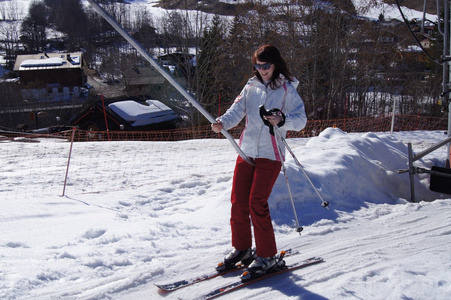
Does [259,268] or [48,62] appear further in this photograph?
[48,62]

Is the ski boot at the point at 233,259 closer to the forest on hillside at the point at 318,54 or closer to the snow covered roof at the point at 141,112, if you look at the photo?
the forest on hillside at the point at 318,54

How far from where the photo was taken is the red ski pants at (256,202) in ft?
10.3

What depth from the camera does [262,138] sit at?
318 cm

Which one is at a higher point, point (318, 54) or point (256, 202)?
point (318, 54)

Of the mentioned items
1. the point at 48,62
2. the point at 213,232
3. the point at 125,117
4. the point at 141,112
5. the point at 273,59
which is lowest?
the point at 125,117

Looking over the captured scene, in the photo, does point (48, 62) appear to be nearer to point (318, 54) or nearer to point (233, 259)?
point (318, 54)

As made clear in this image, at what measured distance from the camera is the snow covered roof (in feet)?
96.3

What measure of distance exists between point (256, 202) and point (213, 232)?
1386 millimetres

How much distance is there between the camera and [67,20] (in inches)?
2729

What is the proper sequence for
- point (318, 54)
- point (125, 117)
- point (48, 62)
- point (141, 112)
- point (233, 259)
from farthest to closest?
point (48, 62) → point (141, 112) → point (125, 117) → point (318, 54) → point (233, 259)

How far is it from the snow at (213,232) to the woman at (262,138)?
450 mm

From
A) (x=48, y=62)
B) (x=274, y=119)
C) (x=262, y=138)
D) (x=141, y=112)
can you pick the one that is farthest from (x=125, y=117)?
(x=274, y=119)

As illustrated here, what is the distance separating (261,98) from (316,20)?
65.9 ft

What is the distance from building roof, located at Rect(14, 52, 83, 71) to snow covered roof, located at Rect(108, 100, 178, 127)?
21.4 m
